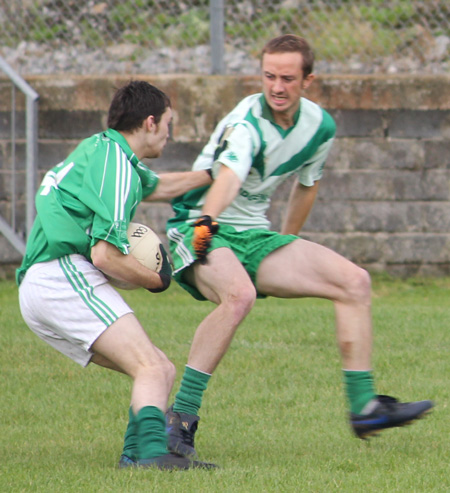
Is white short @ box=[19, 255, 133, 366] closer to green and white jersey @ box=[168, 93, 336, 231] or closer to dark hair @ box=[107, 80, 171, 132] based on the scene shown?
dark hair @ box=[107, 80, 171, 132]

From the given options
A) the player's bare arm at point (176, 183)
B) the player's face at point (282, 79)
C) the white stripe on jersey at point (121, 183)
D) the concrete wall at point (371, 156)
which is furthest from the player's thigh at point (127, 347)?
the concrete wall at point (371, 156)

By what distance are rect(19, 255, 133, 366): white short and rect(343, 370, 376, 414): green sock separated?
3.76 ft

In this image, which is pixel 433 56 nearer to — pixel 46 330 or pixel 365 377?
pixel 365 377

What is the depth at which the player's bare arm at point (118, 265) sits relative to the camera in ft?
14.1

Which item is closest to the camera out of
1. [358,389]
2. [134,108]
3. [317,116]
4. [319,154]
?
[134,108]

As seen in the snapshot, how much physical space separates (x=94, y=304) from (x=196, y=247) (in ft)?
2.09

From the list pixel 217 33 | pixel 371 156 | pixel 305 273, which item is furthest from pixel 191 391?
pixel 217 33

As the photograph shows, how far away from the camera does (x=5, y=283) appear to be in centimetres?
1010

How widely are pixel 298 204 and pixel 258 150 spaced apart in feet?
2.15

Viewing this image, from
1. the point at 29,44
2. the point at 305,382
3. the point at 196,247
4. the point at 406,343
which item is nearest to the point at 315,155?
the point at 196,247

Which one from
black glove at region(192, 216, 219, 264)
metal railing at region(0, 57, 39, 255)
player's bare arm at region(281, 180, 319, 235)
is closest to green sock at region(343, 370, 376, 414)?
black glove at region(192, 216, 219, 264)

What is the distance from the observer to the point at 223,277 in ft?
15.9

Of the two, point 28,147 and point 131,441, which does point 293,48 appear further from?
point 28,147

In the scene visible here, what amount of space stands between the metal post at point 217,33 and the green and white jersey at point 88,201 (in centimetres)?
568
